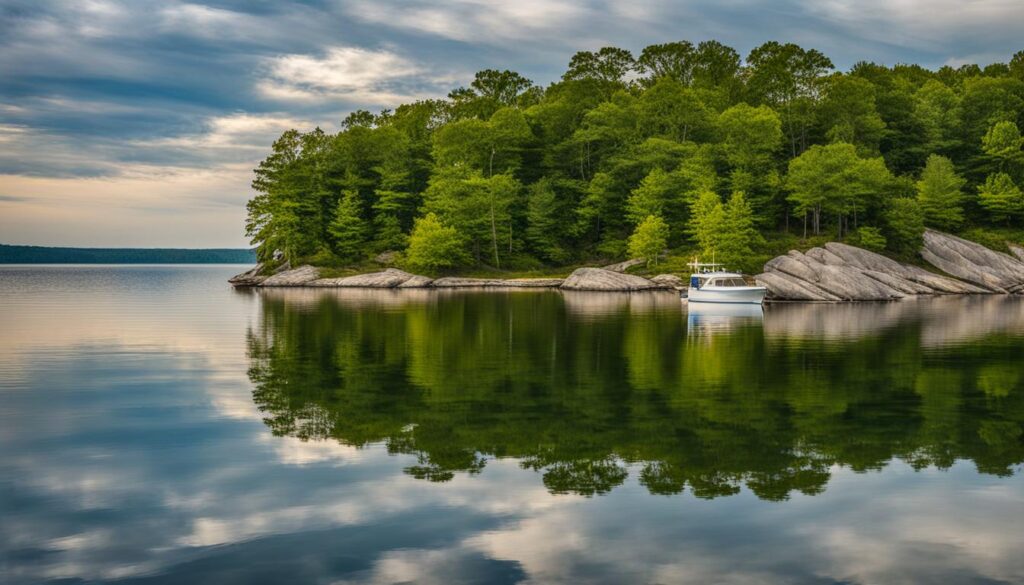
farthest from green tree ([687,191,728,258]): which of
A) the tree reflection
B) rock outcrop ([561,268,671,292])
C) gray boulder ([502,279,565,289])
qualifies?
the tree reflection

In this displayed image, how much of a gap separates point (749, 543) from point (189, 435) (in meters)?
15.1

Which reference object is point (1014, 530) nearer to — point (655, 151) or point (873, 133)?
point (655, 151)

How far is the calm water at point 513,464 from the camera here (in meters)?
12.7

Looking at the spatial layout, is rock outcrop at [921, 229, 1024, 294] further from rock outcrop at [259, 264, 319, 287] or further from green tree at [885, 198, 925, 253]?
rock outcrop at [259, 264, 319, 287]

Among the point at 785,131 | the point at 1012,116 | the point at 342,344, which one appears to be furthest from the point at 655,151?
the point at 342,344

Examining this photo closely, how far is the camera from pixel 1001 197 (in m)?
113

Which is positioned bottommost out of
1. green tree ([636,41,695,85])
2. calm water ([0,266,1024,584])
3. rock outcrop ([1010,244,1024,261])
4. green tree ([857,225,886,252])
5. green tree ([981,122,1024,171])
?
calm water ([0,266,1024,584])

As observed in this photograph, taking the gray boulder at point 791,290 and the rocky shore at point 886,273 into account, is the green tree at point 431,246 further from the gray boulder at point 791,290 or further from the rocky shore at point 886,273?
the gray boulder at point 791,290

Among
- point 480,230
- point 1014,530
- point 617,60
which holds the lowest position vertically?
point 1014,530

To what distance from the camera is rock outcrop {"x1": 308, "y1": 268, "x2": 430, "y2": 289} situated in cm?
11056

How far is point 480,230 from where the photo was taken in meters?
120

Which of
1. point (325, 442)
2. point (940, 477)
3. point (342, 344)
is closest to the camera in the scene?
point (940, 477)

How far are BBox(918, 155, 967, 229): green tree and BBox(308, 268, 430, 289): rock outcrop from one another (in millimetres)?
70935

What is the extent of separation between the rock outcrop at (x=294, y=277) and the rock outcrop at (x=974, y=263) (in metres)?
83.6
